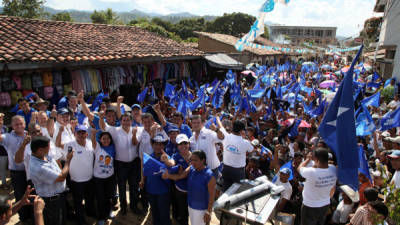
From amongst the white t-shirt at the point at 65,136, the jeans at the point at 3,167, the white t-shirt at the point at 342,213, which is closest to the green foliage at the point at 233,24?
the jeans at the point at 3,167

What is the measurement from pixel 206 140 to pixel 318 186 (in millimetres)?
1724

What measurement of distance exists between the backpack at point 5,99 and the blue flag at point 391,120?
363 inches

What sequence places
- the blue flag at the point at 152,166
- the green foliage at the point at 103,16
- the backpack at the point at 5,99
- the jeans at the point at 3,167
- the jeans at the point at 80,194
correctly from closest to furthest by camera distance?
1. the blue flag at the point at 152,166
2. the jeans at the point at 80,194
3. the jeans at the point at 3,167
4. the backpack at the point at 5,99
5. the green foliage at the point at 103,16

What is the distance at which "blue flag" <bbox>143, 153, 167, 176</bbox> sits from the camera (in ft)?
12.2

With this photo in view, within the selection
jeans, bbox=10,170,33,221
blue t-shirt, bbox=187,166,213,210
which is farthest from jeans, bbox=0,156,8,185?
blue t-shirt, bbox=187,166,213,210

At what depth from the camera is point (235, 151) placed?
14.2ft

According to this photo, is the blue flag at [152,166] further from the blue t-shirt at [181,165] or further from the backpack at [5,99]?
the backpack at [5,99]

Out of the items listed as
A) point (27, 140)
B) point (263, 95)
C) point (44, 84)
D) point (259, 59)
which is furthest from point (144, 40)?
point (259, 59)

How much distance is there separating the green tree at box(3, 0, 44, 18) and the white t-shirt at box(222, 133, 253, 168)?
38.9 meters

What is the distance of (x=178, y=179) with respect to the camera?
3.66 m

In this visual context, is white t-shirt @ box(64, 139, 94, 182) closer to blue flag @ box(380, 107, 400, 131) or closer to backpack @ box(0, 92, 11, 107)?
→ backpack @ box(0, 92, 11, 107)

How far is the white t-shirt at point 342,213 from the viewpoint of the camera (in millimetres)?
3906

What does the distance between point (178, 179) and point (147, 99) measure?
18.7 ft

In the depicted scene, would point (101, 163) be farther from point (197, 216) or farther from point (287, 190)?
point (287, 190)
